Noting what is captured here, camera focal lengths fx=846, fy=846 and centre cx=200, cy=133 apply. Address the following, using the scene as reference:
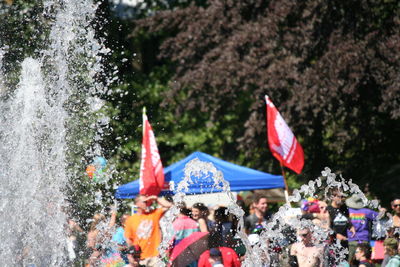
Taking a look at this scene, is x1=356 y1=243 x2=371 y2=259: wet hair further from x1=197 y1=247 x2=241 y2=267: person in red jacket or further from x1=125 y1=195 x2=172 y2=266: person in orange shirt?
x1=197 y1=247 x2=241 y2=267: person in red jacket

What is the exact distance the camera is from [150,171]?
12.1 m

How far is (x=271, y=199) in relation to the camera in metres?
15.1

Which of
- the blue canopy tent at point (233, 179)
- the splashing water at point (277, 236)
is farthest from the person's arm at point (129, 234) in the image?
the blue canopy tent at point (233, 179)

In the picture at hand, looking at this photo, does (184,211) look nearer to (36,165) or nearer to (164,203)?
(36,165)

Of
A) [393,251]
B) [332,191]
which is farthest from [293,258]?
[332,191]

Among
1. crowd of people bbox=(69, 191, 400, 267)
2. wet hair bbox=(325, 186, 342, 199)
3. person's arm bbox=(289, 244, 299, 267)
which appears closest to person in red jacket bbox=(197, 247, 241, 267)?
crowd of people bbox=(69, 191, 400, 267)

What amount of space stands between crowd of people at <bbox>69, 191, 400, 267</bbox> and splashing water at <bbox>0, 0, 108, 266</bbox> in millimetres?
664

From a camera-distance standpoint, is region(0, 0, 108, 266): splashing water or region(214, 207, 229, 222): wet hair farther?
region(214, 207, 229, 222): wet hair

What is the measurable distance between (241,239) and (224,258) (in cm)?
69

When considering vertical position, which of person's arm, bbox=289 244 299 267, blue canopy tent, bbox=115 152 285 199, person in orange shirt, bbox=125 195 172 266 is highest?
blue canopy tent, bbox=115 152 285 199

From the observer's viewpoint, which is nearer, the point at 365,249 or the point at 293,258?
the point at 293,258

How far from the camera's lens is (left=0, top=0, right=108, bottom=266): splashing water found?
7.75 metres

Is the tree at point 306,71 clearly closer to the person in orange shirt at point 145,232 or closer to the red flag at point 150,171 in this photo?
the red flag at point 150,171

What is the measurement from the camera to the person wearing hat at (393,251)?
29.8ft
